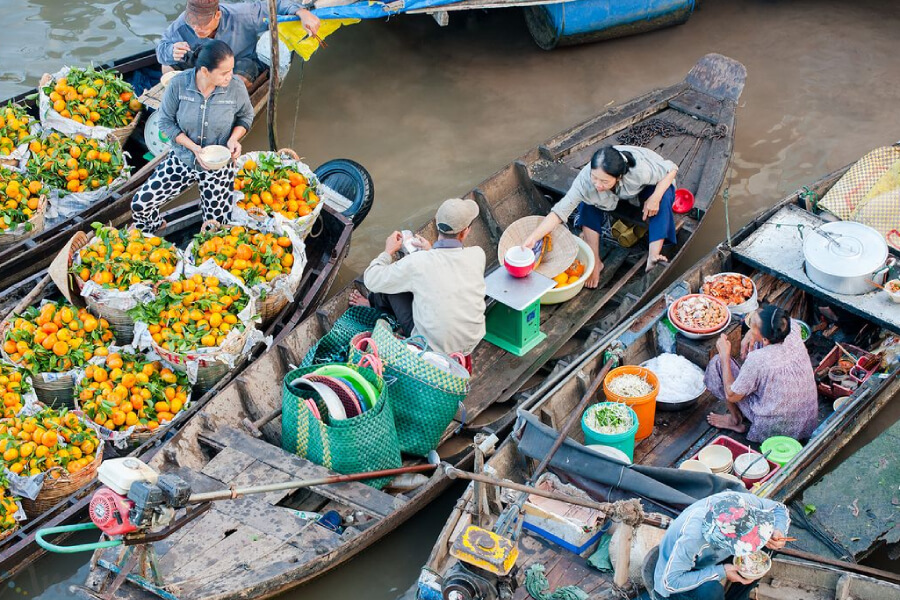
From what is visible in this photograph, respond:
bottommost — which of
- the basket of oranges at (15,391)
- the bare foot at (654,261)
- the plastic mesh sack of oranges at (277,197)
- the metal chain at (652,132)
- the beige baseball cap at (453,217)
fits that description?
the basket of oranges at (15,391)

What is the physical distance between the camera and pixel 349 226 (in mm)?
6848

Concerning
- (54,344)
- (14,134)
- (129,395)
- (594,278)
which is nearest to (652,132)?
(594,278)

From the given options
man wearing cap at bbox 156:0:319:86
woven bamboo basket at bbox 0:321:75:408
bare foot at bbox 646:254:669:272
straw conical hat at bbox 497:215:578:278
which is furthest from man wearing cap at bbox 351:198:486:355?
man wearing cap at bbox 156:0:319:86

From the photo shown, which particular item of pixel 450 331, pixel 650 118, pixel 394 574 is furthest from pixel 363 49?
pixel 394 574

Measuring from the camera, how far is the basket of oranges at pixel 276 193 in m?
6.64

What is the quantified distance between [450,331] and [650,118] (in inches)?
125

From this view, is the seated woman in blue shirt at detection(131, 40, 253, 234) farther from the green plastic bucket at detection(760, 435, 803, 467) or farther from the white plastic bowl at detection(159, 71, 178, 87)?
the green plastic bucket at detection(760, 435, 803, 467)

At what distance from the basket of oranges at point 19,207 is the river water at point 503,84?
2255mm

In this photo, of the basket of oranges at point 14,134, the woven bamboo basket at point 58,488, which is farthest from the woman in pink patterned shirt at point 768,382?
the basket of oranges at point 14,134

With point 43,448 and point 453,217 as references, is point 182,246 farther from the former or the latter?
point 453,217

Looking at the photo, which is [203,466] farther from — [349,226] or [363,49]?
[363,49]

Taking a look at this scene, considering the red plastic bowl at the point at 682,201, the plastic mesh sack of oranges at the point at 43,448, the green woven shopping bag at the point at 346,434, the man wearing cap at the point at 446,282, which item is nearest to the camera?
the green woven shopping bag at the point at 346,434

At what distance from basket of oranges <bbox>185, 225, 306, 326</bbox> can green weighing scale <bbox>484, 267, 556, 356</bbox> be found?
1.26 meters

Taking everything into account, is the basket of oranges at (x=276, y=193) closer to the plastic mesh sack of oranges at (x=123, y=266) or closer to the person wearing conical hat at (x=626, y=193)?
the plastic mesh sack of oranges at (x=123, y=266)
